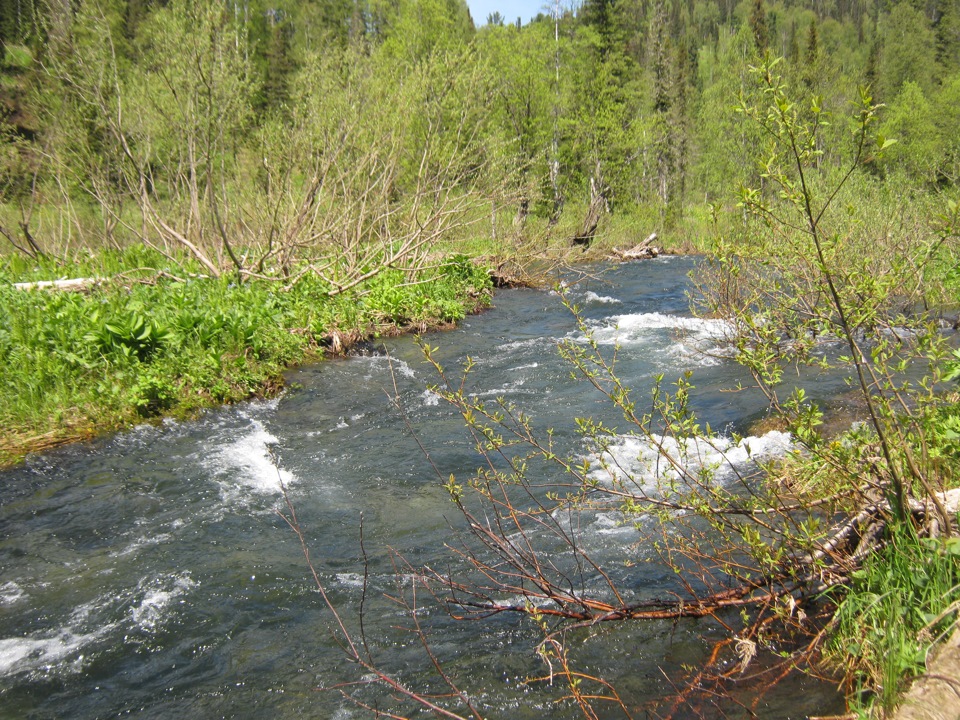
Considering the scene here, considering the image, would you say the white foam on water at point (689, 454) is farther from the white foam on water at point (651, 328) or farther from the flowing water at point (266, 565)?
the white foam on water at point (651, 328)

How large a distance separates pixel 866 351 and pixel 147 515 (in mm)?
7945

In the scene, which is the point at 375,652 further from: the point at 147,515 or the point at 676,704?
the point at 147,515

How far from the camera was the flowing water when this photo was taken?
12.9 ft

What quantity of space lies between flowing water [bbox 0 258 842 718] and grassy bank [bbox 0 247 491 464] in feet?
1.38

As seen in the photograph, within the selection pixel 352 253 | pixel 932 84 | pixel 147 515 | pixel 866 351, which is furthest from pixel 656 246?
pixel 932 84

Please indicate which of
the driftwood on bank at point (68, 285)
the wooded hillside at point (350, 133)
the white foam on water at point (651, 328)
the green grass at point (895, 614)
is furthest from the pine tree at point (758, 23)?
the green grass at point (895, 614)

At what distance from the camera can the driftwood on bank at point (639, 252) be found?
83.5 feet

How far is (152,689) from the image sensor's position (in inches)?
157

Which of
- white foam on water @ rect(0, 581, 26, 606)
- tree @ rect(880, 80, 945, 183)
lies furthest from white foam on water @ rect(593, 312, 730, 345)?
tree @ rect(880, 80, 945, 183)

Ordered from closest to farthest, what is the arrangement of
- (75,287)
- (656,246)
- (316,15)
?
1. (75,287)
2. (656,246)
3. (316,15)

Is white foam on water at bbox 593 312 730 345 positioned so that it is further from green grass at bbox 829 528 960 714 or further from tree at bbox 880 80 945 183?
tree at bbox 880 80 945 183

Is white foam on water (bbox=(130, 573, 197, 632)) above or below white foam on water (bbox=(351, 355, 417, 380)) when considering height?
above

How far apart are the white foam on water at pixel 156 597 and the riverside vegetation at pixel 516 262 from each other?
3.08 ft

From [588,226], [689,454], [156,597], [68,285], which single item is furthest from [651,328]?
[588,226]
